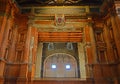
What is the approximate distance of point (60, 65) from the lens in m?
12.2

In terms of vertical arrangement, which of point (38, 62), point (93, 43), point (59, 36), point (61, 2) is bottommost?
point (38, 62)

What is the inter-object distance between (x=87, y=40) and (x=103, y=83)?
2299mm

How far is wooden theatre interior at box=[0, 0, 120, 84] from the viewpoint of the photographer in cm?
666

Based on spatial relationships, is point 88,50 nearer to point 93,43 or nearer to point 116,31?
point 93,43

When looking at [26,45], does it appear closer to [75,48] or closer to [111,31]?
[111,31]

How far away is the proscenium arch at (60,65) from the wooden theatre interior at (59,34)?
2.86 m

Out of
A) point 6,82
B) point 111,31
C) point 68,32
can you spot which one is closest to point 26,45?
point 6,82

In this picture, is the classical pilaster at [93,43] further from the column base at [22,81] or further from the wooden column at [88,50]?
the column base at [22,81]

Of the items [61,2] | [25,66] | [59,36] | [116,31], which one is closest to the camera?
[116,31]

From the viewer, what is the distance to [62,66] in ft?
40.0

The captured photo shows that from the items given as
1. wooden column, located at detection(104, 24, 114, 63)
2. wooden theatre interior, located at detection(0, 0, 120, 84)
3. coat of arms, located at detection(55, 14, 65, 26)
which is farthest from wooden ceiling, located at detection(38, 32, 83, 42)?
wooden column, located at detection(104, 24, 114, 63)

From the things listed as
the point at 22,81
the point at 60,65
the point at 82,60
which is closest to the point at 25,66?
the point at 22,81

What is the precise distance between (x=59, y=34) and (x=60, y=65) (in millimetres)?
4273

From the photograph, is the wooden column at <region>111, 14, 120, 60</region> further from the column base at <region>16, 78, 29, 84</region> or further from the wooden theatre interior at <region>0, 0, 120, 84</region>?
the column base at <region>16, 78, 29, 84</region>
